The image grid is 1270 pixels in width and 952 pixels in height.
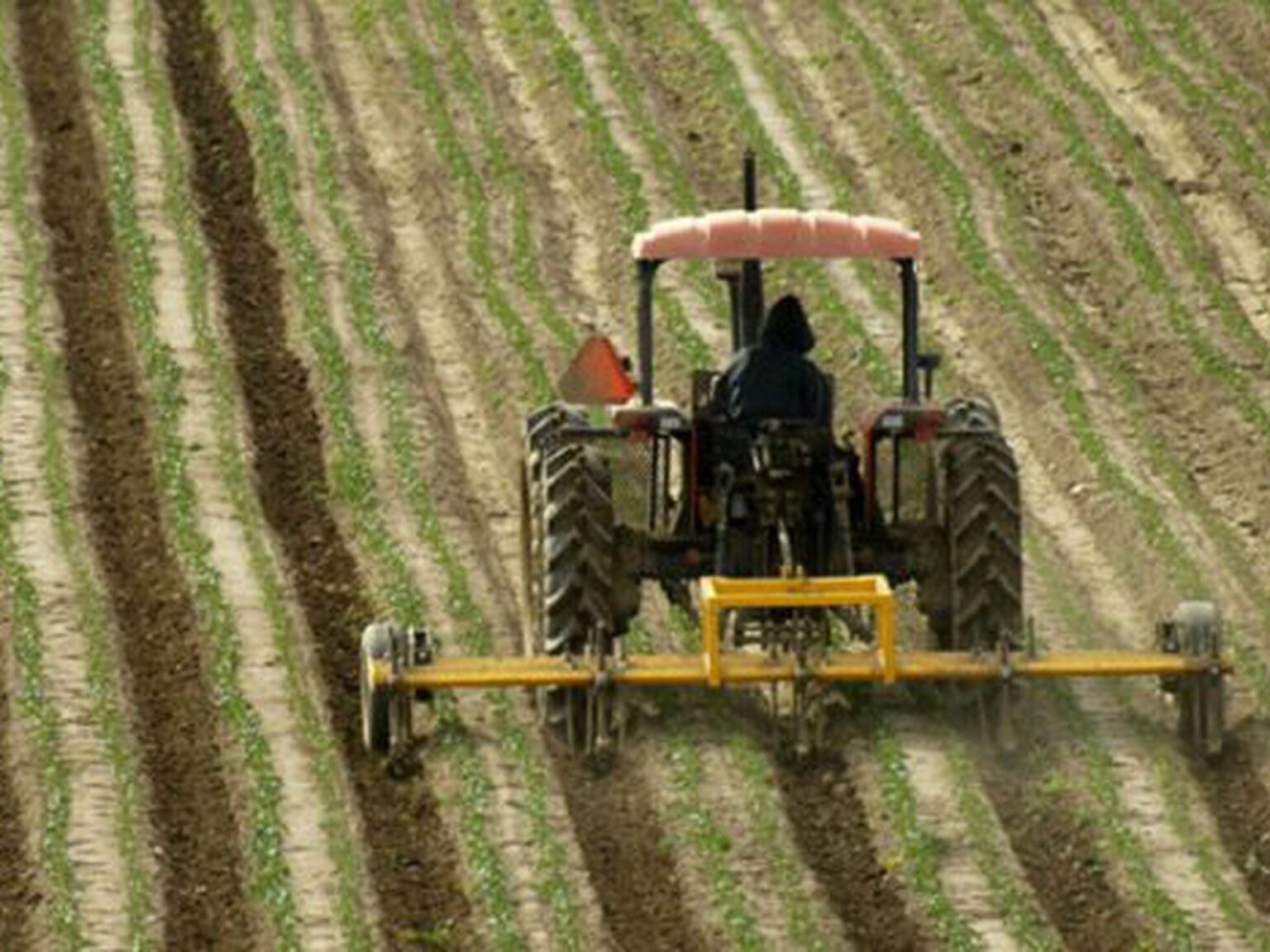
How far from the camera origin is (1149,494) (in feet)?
77.8

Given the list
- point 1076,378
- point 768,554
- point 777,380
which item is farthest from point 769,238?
point 1076,378

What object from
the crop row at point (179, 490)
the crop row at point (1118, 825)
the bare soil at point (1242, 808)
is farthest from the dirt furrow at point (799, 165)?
the bare soil at point (1242, 808)

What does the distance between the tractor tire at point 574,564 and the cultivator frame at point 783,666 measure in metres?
0.14

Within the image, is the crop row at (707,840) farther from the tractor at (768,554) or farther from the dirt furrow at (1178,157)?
the dirt furrow at (1178,157)

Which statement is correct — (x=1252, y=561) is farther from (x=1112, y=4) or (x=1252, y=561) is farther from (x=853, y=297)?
(x=1112, y=4)

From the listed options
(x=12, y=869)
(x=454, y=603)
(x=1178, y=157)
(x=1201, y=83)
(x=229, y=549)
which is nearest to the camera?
(x=12, y=869)

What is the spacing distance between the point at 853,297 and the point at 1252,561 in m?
5.37

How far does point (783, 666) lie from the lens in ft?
60.4

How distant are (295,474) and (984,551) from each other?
19.0ft

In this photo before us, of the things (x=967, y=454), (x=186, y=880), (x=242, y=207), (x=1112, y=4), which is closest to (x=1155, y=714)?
(x=967, y=454)

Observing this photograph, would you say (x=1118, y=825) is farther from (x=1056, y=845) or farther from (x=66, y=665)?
(x=66, y=665)

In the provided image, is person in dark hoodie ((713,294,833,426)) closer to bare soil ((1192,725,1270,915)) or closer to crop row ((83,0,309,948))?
bare soil ((1192,725,1270,915))

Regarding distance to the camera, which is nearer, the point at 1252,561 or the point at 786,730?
the point at 786,730

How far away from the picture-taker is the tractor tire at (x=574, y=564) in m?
19.0
